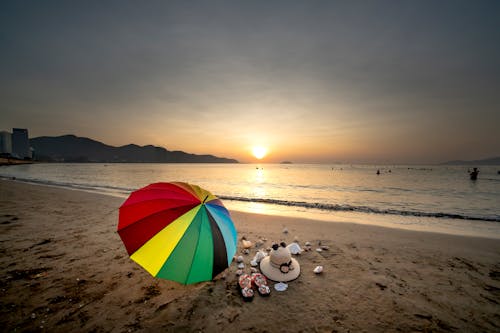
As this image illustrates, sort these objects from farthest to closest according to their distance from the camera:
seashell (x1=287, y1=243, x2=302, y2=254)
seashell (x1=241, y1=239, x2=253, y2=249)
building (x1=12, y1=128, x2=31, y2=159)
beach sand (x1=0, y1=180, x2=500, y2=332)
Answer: building (x1=12, y1=128, x2=31, y2=159) < seashell (x1=241, y1=239, x2=253, y2=249) < seashell (x1=287, y1=243, x2=302, y2=254) < beach sand (x1=0, y1=180, x2=500, y2=332)

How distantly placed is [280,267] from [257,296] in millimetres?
838

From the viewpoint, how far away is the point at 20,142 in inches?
7032

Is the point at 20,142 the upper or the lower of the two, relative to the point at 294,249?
upper

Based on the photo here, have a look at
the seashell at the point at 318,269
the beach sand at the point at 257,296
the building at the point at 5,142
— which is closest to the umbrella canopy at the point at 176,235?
the beach sand at the point at 257,296

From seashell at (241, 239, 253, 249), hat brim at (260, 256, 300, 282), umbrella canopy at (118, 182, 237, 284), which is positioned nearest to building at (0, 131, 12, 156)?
seashell at (241, 239, 253, 249)

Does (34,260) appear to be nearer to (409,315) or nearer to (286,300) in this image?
(286,300)

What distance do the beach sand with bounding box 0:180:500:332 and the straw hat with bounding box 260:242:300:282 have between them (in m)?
Result: 0.21

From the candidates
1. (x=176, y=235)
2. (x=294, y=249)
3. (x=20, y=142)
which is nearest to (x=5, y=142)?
(x=20, y=142)

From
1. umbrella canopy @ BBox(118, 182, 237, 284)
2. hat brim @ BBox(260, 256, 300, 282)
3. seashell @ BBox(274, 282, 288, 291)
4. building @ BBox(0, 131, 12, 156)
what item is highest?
building @ BBox(0, 131, 12, 156)

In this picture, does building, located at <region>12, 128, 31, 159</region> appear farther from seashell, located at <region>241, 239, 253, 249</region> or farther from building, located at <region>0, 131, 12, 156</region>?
seashell, located at <region>241, 239, 253, 249</region>

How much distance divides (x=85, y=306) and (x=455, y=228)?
1457 cm

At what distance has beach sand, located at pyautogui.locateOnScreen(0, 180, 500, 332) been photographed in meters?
3.15

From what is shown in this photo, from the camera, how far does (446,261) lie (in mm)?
5312

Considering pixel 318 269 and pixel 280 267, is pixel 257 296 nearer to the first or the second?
pixel 280 267
